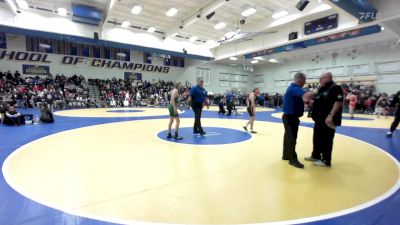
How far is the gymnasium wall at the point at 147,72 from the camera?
19.7 metres

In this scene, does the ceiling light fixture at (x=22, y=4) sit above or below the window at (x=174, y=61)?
above

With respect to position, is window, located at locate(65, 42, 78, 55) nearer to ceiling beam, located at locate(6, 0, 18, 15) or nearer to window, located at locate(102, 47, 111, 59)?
window, located at locate(102, 47, 111, 59)

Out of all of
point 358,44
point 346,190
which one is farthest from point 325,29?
point 346,190

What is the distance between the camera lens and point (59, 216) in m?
2.46

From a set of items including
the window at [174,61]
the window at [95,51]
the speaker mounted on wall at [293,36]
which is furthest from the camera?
the window at [174,61]

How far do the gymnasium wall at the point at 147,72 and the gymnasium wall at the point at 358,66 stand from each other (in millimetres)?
8412

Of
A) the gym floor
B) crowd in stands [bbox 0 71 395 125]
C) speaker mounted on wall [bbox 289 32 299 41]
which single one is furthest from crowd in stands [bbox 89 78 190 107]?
the gym floor

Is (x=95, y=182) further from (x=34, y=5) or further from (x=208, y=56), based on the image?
(x=208, y=56)

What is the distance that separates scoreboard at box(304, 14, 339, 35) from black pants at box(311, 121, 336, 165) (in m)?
11.8

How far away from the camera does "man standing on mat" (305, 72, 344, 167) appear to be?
4.11 m

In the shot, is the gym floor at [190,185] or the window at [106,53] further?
the window at [106,53]

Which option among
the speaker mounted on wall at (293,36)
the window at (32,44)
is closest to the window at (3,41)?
the window at (32,44)

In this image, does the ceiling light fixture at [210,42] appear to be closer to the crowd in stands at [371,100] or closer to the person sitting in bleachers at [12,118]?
the crowd in stands at [371,100]

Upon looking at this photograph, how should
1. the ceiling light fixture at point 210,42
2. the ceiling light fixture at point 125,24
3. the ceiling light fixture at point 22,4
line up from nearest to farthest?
1. the ceiling light fixture at point 22,4
2. the ceiling light fixture at point 125,24
3. the ceiling light fixture at point 210,42
